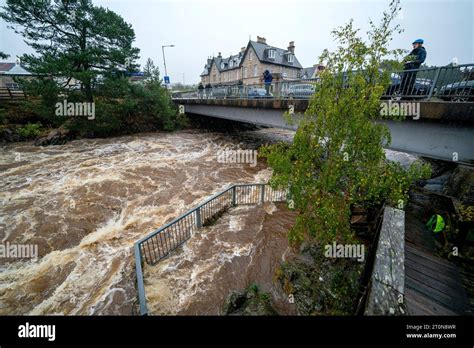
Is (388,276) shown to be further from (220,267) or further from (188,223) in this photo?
(188,223)

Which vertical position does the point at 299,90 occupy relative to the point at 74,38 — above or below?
below

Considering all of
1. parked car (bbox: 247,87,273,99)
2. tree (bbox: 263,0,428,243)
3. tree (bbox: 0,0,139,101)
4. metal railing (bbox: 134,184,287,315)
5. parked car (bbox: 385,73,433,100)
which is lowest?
metal railing (bbox: 134,184,287,315)

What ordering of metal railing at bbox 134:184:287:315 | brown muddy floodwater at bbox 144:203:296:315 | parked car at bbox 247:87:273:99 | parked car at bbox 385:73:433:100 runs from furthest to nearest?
parked car at bbox 247:87:273:99 < parked car at bbox 385:73:433:100 < metal railing at bbox 134:184:287:315 < brown muddy floodwater at bbox 144:203:296:315

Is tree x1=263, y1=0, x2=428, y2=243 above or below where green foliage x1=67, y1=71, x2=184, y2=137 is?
below

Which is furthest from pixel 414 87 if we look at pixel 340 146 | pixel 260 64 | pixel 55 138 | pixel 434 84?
pixel 260 64

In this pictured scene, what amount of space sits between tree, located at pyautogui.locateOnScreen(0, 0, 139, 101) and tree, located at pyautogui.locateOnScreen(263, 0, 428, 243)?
21.0 m

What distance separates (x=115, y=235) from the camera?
7094 millimetres

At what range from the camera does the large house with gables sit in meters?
39.9

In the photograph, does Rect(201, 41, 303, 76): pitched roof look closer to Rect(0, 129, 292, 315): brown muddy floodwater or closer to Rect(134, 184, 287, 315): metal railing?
Rect(0, 129, 292, 315): brown muddy floodwater

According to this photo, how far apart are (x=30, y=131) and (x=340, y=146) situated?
26.7 m

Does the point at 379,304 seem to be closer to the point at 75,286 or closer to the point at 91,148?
the point at 75,286

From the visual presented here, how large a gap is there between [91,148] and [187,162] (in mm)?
9774

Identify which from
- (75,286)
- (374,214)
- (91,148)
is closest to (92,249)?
(75,286)

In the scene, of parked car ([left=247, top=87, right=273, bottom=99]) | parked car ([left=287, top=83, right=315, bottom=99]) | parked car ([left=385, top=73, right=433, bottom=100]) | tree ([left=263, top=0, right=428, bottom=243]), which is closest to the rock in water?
tree ([left=263, top=0, right=428, bottom=243])
